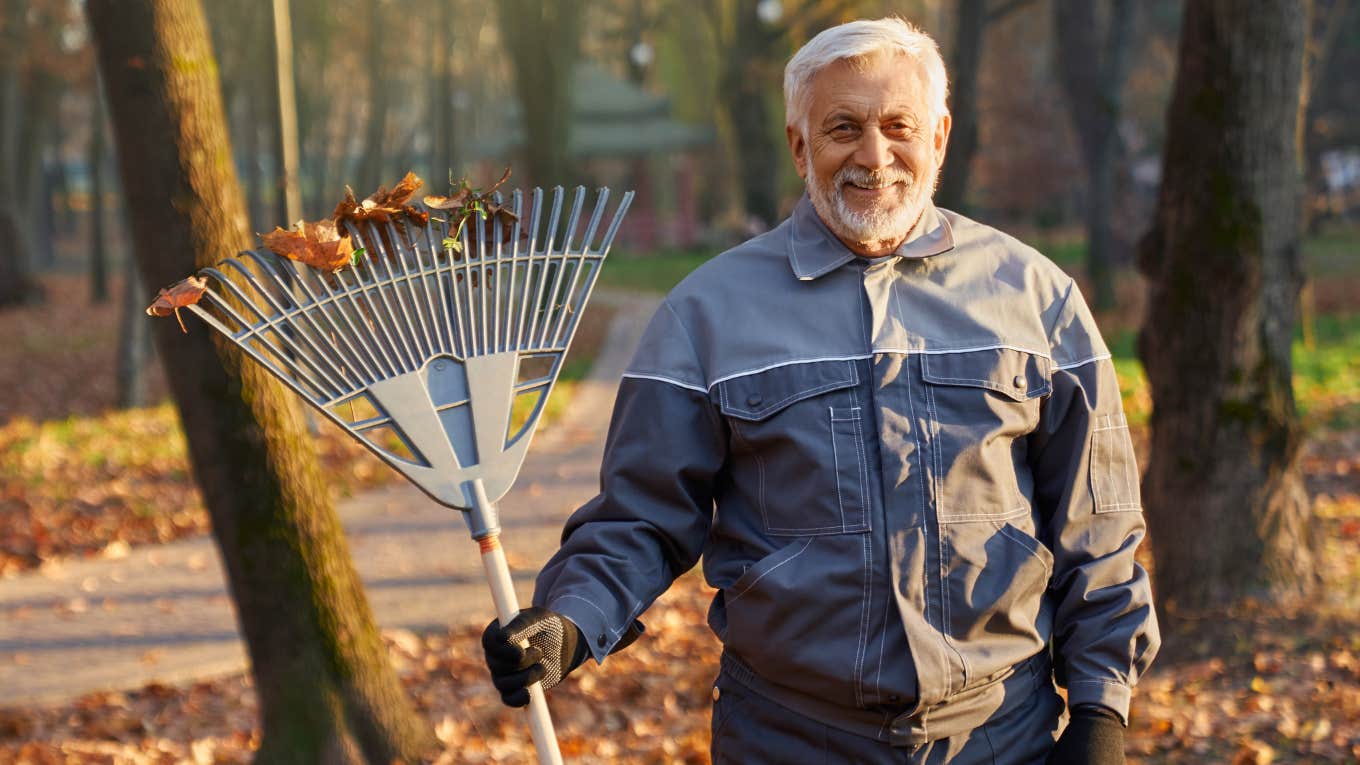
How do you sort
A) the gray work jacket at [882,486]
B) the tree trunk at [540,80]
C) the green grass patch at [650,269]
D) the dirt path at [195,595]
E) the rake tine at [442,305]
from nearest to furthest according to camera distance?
the gray work jacket at [882,486] < the rake tine at [442,305] < the dirt path at [195,595] < the tree trunk at [540,80] < the green grass patch at [650,269]

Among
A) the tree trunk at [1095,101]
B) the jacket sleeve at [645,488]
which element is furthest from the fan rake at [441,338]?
the tree trunk at [1095,101]

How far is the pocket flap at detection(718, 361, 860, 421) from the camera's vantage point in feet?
7.97

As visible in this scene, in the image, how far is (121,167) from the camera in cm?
457

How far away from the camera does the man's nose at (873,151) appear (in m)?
2.46

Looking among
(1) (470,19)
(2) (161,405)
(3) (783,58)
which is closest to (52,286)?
(1) (470,19)

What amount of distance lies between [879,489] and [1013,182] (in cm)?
3211

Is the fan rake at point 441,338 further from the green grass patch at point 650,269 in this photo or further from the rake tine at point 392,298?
the green grass patch at point 650,269

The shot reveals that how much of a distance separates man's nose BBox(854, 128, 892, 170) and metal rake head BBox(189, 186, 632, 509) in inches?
17.3

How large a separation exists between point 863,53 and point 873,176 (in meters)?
0.21

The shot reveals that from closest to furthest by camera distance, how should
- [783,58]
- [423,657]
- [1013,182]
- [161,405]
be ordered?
[423,657] < [161,405] < [783,58] < [1013,182]

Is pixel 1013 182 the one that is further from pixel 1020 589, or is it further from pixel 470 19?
pixel 1020 589

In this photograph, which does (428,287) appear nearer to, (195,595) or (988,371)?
(988,371)

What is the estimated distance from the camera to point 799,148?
2.63m

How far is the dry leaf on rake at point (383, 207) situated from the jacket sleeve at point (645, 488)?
469 mm
